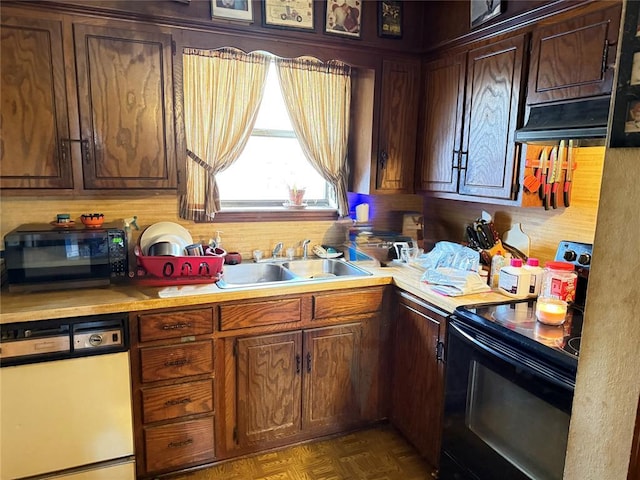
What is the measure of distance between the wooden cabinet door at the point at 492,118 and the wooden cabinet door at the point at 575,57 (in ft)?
0.29

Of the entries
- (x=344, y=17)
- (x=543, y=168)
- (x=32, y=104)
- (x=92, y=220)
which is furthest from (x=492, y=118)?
(x=32, y=104)

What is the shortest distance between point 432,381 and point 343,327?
52cm

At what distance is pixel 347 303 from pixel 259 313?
1.56ft

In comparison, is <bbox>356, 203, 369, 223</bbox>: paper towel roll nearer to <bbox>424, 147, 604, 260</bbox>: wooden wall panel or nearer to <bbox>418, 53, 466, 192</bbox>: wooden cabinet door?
<bbox>418, 53, 466, 192</bbox>: wooden cabinet door

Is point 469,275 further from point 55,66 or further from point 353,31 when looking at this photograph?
point 55,66

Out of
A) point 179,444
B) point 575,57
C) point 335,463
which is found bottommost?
point 335,463

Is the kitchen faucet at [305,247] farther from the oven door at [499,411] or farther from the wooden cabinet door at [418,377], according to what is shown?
the oven door at [499,411]

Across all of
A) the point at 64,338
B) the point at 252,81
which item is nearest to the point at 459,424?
the point at 64,338

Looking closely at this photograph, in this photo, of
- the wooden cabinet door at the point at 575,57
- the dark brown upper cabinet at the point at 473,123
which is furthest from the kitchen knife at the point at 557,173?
the wooden cabinet door at the point at 575,57

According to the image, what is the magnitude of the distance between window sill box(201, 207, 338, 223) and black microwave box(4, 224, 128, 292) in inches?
25.7

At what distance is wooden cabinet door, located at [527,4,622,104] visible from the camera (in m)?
1.66

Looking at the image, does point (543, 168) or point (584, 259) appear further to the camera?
point (543, 168)

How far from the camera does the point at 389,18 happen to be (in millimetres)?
2576

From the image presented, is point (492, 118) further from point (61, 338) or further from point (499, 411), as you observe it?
point (61, 338)
